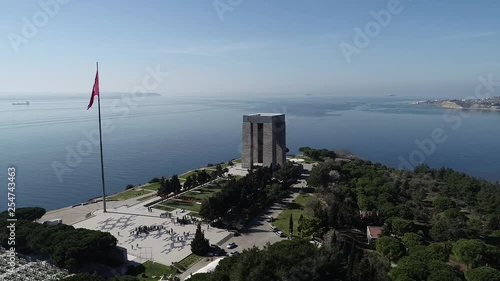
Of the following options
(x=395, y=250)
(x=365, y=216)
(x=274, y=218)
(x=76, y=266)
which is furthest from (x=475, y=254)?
(x=76, y=266)

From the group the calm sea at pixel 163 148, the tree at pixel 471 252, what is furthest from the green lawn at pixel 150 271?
the calm sea at pixel 163 148

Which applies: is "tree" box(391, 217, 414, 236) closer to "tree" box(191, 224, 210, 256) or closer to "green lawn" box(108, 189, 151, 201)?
"tree" box(191, 224, 210, 256)

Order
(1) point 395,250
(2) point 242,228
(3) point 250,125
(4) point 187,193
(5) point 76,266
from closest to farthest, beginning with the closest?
(5) point 76,266 → (1) point 395,250 → (2) point 242,228 → (4) point 187,193 → (3) point 250,125

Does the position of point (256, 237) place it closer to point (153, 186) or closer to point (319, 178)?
point (319, 178)

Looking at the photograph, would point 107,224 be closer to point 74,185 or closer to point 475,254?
point 74,185

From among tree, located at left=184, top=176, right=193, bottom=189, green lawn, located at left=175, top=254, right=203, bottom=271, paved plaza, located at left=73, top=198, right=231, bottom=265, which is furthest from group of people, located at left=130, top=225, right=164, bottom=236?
tree, located at left=184, top=176, right=193, bottom=189

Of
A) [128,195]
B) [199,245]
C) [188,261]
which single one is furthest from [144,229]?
[128,195]
